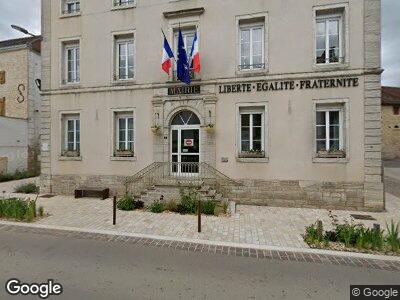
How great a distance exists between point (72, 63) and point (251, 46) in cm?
807

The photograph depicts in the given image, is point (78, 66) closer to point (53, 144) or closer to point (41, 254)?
point (53, 144)

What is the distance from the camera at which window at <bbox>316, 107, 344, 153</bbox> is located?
32.2 ft

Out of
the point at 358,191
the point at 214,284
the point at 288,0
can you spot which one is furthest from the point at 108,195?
the point at 288,0

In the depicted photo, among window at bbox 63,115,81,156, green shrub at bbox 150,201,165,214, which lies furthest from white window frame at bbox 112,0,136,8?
green shrub at bbox 150,201,165,214

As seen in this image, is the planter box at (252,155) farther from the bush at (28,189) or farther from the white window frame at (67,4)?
the white window frame at (67,4)

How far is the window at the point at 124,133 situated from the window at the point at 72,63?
2.86 metres

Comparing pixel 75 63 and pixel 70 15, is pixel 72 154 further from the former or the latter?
pixel 70 15

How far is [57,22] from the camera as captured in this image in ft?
41.1

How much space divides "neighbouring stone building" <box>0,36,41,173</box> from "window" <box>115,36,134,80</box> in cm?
946

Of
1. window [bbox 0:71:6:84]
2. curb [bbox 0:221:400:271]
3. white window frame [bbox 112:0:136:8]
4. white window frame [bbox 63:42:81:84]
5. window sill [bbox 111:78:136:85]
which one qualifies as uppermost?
white window frame [bbox 112:0:136:8]

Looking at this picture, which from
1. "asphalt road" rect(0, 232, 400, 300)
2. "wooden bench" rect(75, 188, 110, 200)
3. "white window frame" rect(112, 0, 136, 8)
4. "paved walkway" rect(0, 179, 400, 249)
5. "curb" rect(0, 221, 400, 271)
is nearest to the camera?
"asphalt road" rect(0, 232, 400, 300)

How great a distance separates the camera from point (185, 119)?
11281 millimetres

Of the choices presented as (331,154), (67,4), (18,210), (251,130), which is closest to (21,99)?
(67,4)

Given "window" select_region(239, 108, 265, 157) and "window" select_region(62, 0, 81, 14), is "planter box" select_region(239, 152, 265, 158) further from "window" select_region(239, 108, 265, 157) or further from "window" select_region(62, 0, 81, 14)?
"window" select_region(62, 0, 81, 14)
